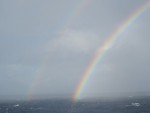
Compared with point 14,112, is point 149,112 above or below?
below

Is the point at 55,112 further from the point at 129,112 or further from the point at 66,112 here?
the point at 129,112

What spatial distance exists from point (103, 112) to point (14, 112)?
4753 centimetres

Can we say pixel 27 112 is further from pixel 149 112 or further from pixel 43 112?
pixel 149 112

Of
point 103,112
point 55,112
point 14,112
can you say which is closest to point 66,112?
point 55,112

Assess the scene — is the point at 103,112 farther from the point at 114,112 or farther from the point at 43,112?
the point at 43,112

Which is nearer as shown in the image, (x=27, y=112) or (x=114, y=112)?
(x=114, y=112)

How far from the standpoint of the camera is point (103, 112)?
146500 mm

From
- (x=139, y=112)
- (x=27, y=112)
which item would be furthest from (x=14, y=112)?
(x=139, y=112)

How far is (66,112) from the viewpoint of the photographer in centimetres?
15050

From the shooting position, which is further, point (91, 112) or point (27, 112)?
point (27, 112)

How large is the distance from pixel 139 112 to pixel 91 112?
2225 centimetres

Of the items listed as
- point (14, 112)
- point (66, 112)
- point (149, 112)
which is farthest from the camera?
point (14, 112)

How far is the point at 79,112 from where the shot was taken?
147 meters

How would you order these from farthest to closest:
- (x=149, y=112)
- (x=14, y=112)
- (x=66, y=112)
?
(x=14, y=112), (x=66, y=112), (x=149, y=112)
